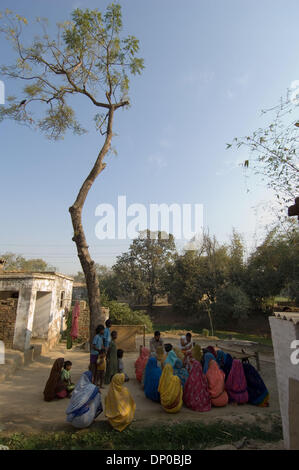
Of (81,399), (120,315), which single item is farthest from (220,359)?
(120,315)

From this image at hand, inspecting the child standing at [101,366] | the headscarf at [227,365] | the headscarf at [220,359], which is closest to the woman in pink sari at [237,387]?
the headscarf at [227,365]

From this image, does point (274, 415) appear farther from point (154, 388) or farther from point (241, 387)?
point (154, 388)

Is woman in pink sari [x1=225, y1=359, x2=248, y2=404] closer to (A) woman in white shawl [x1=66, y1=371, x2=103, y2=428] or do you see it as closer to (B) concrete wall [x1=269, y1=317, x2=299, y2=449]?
(B) concrete wall [x1=269, y1=317, x2=299, y2=449]

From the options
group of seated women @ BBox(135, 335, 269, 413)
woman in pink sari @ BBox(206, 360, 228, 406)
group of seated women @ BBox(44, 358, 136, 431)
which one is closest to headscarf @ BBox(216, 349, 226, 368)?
group of seated women @ BBox(135, 335, 269, 413)

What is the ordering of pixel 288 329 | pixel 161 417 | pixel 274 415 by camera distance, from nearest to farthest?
1. pixel 288 329
2. pixel 161 417
3. pixel 274 415

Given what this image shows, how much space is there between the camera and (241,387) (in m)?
6.21

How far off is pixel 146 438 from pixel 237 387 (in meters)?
2.81

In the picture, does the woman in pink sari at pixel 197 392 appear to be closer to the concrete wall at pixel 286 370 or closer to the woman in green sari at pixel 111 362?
the concrete wall at pixel 286 370

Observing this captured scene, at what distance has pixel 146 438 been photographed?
438cm

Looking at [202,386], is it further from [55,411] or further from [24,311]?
[24,311]

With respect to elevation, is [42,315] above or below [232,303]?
below

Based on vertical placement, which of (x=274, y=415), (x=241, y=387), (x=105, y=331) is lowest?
(x=274, y=415)
